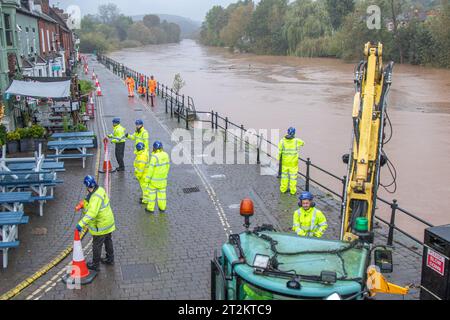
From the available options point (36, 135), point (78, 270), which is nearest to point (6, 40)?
point (36, 135)

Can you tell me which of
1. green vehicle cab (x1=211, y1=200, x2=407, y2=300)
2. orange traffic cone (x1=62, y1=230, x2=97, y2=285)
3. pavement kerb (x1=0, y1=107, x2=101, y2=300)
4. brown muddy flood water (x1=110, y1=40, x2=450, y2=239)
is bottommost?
brown muddy flood water (x1=110, y1=40, x2=450, y2=239)

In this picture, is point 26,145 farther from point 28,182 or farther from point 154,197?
point 154,197

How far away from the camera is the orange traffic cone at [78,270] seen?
7.66 m

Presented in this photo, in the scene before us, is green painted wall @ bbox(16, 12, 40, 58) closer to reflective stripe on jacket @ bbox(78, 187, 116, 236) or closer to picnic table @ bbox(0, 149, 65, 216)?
picnic table @ bbox(0, 149, 65, 216)

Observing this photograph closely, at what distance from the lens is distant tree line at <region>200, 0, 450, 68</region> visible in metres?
62.1

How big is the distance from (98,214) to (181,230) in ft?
8.23

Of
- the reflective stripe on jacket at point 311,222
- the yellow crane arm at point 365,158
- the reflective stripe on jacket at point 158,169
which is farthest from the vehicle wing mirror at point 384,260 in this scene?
the reflective stripe on jacket at point 158,169

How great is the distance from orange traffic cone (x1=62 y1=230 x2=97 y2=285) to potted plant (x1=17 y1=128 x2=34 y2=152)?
9.35m

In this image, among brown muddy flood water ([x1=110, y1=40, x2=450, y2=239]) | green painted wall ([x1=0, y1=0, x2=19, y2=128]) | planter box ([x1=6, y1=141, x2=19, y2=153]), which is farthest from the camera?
green painted wall ([x1=0, y1=0, x2=19, y2=128])

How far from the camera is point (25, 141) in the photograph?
1602cm

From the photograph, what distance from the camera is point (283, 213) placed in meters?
11.2

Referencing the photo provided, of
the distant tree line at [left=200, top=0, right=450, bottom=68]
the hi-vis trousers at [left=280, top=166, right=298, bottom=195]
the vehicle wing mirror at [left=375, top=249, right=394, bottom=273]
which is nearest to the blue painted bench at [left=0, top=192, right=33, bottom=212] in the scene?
the hi-vis trousers at [left=280, top=166, right=298, bottom=195]

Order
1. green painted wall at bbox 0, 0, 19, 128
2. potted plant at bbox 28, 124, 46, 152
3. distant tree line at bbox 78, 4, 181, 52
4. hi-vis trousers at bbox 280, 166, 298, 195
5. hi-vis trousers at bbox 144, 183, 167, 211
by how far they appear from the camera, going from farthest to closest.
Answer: distant tree line at bbox 78, 4, 181, 52, green painted wall at bbox 0, 0, 19, 128, potted plant at bbox 28, 124, 46, 152, hi-vis trousers at bbox 280, 166, 298, 195, hi-vis trousers at bbox 144, 183, 167, 211

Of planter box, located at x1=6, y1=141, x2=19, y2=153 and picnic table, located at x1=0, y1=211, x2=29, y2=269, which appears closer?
picnic table, located at x1=0, y1=211, x2=29, y2=269
